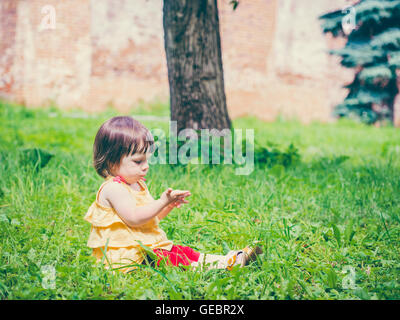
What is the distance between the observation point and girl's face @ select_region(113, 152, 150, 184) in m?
1.72

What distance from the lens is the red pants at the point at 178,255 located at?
1.76m

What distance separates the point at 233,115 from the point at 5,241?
313 inches

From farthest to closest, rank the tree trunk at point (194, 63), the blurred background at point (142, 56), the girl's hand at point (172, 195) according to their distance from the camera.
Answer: the blurred background at point (142, 56)
the tree trunk at point (194, 63)
the girl's hand at point (172, 195)

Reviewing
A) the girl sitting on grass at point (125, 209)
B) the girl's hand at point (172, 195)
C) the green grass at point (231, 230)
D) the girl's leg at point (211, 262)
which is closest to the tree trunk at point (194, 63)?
the green grass at point (231, 230)

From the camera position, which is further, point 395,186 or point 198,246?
point 395,186

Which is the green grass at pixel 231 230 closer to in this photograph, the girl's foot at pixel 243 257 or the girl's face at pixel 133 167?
the girl's foot at pixel 243 257

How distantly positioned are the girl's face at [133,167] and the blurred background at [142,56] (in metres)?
7.37

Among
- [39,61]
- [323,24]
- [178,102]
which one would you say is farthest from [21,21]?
[323,24]

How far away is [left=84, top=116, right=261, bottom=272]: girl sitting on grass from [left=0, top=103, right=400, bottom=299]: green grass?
0.23ft

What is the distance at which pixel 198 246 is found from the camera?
202 centimetres

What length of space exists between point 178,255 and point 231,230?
46 cm

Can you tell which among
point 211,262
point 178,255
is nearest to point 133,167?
point 178,255

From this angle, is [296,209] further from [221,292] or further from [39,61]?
[39,61]

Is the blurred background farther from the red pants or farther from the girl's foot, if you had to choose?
the girl's foot
